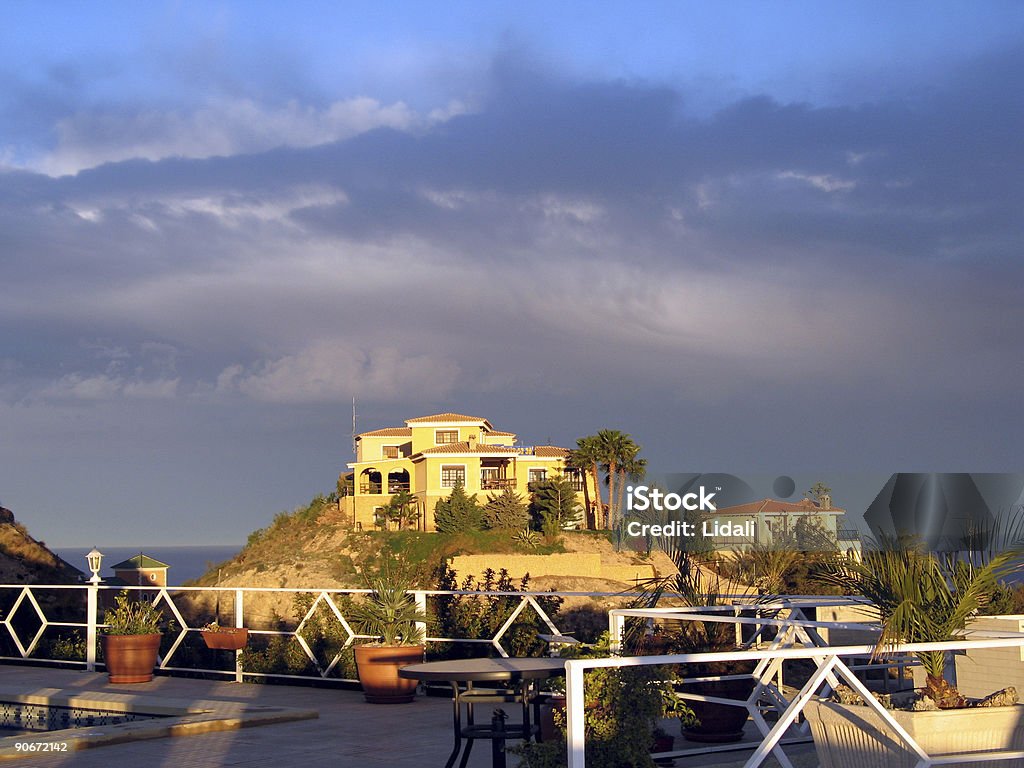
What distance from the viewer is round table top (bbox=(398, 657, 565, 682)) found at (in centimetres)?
559

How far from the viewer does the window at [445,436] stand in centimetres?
6022

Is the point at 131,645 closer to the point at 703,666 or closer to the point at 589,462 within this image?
the point at 703,666

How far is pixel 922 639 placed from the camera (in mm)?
5230

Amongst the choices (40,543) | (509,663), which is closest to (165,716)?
(509,663)

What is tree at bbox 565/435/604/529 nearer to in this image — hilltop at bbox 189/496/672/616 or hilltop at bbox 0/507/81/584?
hilltop at bbox 189/496/672/616

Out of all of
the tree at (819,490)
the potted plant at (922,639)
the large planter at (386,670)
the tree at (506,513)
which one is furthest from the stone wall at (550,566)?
the potted plant at (922,639)

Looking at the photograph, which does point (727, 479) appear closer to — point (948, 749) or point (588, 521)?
point (588, 521)

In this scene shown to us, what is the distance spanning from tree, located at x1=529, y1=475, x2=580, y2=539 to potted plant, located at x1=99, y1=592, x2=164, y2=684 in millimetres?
41476

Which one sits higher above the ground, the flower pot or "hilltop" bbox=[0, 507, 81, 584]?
"hilltop" bbox=[0, 507, 81, 584]

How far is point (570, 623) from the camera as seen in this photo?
484 inches

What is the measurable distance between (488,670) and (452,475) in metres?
50.5

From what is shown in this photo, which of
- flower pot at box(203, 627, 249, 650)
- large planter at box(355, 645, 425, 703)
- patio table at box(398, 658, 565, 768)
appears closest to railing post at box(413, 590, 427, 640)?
large planter at box(355, 645, 425, 703)

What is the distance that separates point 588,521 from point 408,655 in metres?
48.7

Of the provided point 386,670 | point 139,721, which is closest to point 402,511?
point 386,670
